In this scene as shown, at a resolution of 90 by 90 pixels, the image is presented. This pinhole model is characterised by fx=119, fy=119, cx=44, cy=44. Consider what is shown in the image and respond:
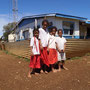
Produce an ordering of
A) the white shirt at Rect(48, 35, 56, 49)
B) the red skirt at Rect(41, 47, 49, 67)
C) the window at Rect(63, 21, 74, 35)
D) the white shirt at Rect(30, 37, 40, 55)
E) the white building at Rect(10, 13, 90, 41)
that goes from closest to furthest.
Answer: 1. the white shirt at Rect(30, 37, 40, 55)
2. the red skirt at Rect(41, 47, 49, 67)
3. the white shirt at Rect(48, 35, 56, 49)
4. the white building at Rect(10, 13, 90, 41)
5. the window at Rect(63, 21, 74, 35)

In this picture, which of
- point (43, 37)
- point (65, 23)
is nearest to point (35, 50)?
point (43, 37)

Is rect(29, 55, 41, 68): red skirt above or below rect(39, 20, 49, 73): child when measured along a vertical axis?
below

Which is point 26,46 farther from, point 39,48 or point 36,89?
point 36,89

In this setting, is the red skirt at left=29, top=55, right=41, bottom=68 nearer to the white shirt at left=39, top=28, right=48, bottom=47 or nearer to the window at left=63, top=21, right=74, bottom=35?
the white shirt at left=39, top=28, right=48, bottom=47

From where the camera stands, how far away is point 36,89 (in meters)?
2.65

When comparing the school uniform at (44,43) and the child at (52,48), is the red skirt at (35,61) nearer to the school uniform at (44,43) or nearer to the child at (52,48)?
the school uniform at (44,43)

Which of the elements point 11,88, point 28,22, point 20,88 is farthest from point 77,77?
point 28,22

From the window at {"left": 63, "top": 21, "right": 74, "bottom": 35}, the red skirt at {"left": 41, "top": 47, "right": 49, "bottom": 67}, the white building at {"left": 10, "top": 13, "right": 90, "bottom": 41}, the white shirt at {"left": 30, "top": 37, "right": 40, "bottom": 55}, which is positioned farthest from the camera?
the window at {"left": 63, "top": 21, "right": 74, "bottom": 35}

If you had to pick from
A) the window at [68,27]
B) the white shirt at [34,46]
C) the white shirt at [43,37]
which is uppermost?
the window at [68,27]

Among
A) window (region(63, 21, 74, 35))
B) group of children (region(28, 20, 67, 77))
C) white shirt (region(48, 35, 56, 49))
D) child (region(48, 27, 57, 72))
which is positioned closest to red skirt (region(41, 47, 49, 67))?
group of children (region(28, 20, 67, 77))

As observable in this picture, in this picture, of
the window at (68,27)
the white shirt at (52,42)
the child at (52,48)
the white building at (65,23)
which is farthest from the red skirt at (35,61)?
the window at (68,27)

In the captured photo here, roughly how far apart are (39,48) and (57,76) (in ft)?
3.16

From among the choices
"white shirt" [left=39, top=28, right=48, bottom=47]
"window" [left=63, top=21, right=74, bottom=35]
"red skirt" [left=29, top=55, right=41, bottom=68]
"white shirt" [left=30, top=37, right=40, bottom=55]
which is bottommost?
"red skirt" [left=29, top=55, right=41, bottom=68]

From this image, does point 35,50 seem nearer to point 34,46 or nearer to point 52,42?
point 34,46
